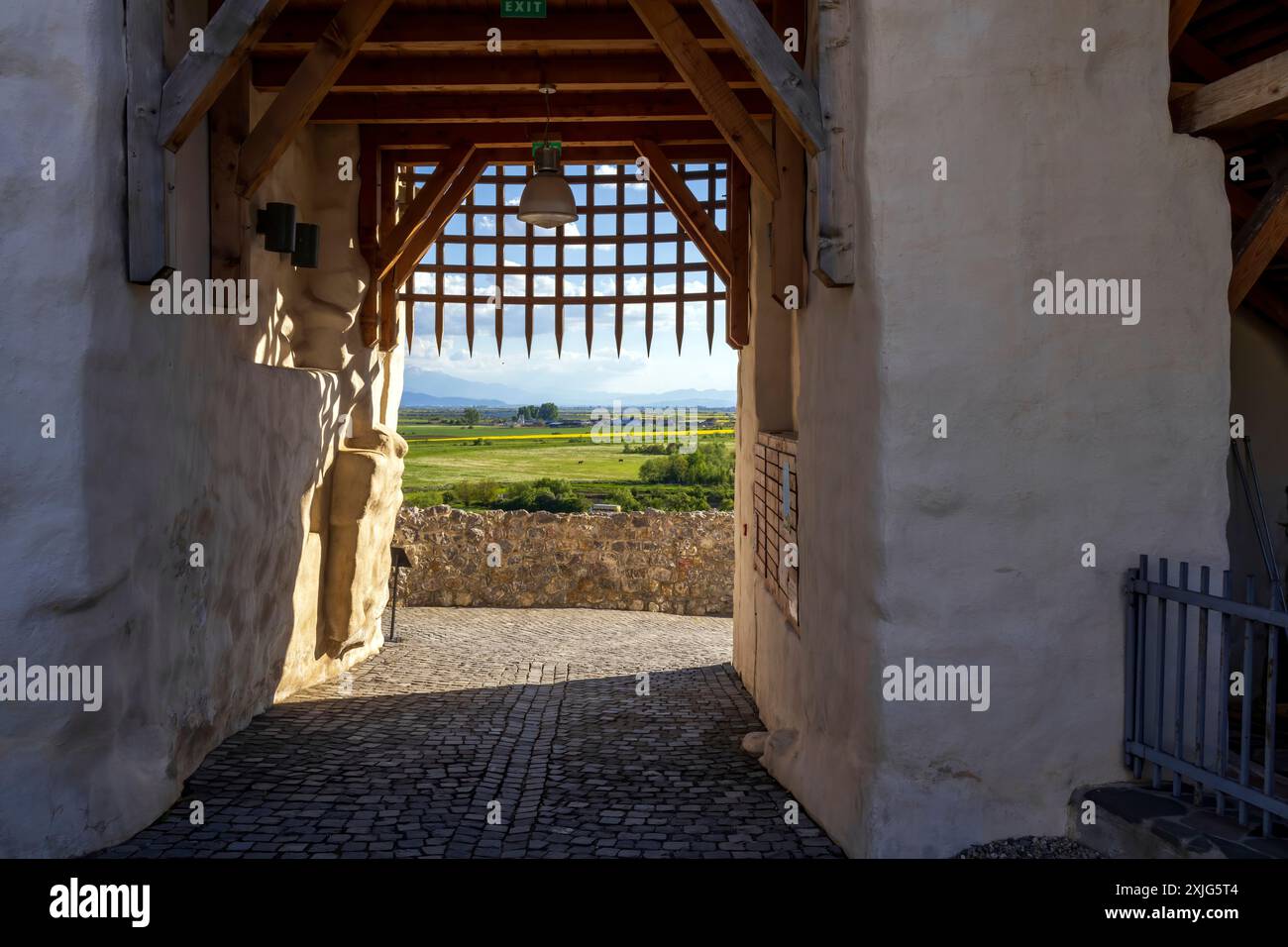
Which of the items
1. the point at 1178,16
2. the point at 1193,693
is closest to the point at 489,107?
the point at 1178,16

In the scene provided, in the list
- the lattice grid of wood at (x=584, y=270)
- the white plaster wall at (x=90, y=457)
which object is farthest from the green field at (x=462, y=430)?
the white plaster wall at (x=90, y=457)

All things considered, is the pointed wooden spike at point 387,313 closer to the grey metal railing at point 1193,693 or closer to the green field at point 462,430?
the grey metal railing at point 1193,693

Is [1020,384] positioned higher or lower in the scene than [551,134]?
lower

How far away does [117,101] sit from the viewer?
4262mm

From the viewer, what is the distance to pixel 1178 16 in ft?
14.0

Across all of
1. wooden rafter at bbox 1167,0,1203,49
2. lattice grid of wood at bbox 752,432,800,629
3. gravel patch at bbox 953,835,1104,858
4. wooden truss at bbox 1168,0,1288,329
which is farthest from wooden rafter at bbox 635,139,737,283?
gravel patch at bbox 953,835,1104,858

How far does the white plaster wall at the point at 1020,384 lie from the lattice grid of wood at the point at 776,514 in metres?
1.77

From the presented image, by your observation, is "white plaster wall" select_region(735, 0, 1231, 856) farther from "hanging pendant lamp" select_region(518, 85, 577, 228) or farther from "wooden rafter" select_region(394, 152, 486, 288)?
"wooden rafter" select_region(394, 152, 486, 288)

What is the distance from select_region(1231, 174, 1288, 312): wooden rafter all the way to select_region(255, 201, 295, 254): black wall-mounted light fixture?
5445mm

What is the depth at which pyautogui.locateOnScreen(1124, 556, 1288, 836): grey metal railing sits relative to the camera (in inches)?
133

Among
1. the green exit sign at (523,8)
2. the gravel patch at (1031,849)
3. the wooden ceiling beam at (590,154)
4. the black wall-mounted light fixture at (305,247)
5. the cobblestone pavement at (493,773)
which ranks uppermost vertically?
the wooden ceiling beam at (590,154)

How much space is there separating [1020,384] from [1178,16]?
1657mm

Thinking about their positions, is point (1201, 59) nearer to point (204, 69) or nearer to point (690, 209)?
point (690, 209)

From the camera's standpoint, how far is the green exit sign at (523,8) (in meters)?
5.82
